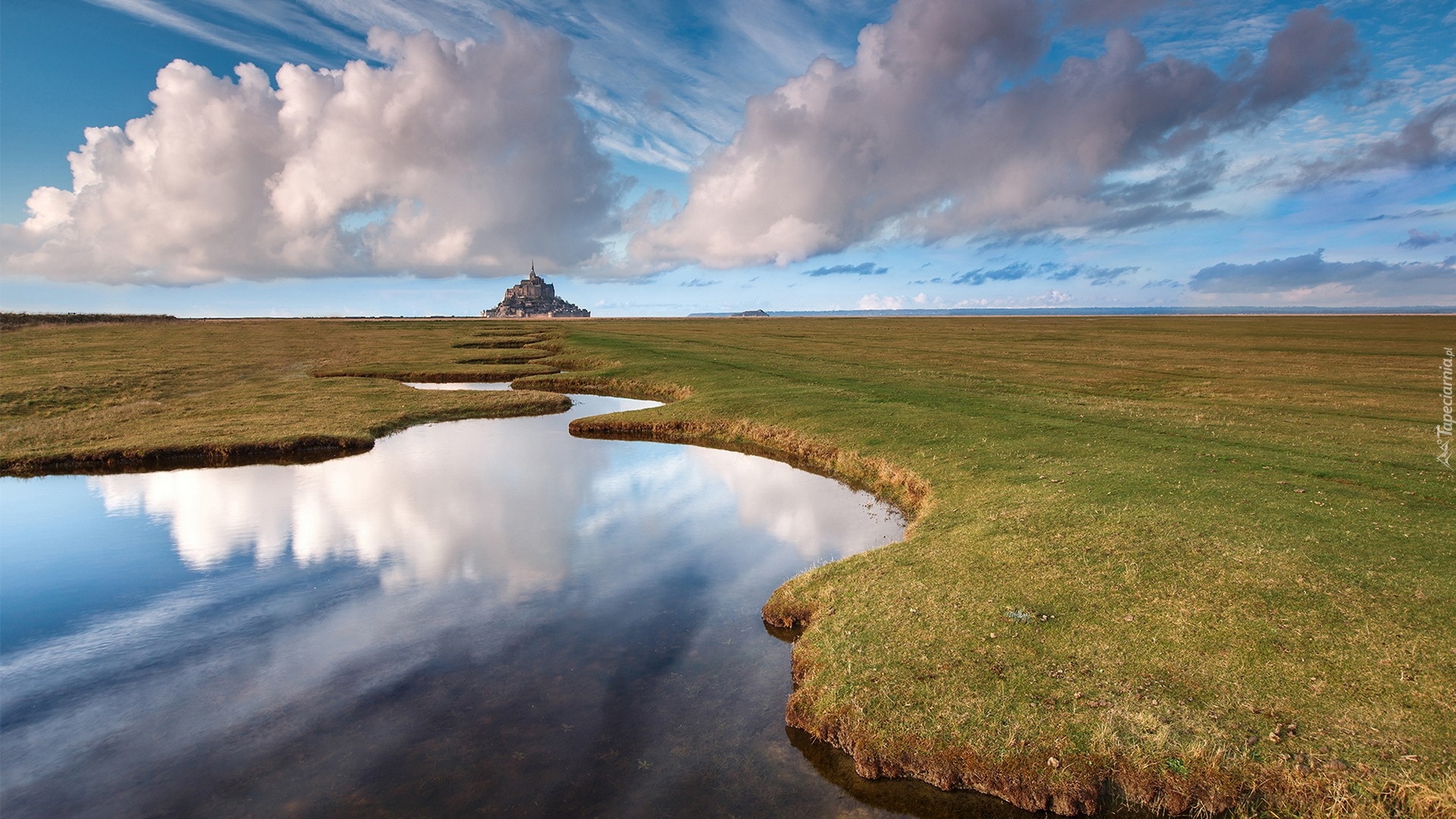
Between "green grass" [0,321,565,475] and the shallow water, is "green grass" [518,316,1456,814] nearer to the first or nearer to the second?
the shallow water

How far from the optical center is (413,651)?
14.7 m

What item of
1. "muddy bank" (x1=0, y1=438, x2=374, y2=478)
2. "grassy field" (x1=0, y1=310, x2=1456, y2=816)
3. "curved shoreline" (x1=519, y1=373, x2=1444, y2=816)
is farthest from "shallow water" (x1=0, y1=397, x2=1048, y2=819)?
"muddy bank" (x1=0, y1=438, x2=374, y2=478)

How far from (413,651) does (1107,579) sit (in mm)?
16259

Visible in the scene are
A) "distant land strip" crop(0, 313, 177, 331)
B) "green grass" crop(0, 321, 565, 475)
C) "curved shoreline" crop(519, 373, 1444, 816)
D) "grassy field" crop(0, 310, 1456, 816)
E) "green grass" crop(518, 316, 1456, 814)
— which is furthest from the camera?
"distant land strip" crop(0, 313, 177, 331)

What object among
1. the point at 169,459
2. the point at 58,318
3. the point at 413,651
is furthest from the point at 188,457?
the point at 58,318

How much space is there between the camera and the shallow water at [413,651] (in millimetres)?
10531

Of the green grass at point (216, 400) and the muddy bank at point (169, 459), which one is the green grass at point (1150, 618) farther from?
the green grass at point (216, 400)

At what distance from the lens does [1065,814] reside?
9.61 metres

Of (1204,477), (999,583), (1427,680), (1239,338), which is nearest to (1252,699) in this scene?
(1427,680)

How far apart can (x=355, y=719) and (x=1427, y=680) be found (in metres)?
19.1

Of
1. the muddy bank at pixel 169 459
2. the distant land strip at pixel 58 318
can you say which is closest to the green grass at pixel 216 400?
the muddy bank at pixel 169 459

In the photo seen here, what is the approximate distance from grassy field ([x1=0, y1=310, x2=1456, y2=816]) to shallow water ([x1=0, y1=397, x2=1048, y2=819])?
5.28 ft

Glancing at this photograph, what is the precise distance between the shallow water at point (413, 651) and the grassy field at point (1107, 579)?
161 cm

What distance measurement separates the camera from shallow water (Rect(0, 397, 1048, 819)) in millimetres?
10531
